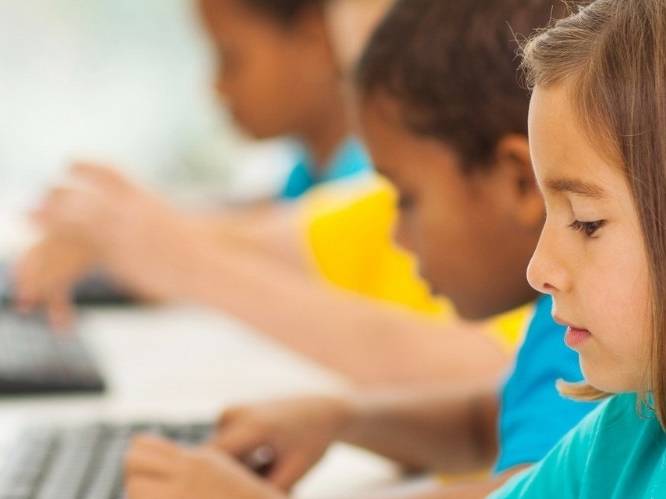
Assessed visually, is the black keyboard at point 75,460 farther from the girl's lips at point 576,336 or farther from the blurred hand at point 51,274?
the blurred hand at point 51,274

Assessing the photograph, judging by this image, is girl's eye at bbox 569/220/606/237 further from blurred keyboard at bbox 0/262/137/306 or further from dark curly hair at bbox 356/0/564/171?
blurred keyboard at bbox 0/262/137/306

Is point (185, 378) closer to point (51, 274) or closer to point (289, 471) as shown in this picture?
point (51, 274)

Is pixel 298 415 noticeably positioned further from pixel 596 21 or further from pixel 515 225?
pixel 596 21

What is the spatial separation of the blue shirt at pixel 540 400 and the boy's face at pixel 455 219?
10 centimetres

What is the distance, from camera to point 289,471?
2.96 ft

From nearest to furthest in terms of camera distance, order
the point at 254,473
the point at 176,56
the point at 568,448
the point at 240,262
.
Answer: the point at 568,448 → the point at 254,473 → the point at 240,262 → the point at 176,56

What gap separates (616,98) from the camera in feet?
1.62

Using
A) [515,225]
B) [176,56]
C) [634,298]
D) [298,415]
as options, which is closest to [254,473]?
[298,415]

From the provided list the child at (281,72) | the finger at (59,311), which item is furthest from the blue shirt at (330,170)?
the finger at (59,311)

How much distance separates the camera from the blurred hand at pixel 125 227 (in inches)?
48.3

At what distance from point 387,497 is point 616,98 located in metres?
0.37

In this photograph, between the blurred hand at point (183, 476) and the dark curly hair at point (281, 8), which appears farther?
the dark curly hair at point (281, 8)

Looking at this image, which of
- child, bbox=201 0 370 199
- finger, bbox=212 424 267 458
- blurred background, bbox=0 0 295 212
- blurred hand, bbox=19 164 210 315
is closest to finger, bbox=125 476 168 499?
→ finger, bbox=212 424 267 458

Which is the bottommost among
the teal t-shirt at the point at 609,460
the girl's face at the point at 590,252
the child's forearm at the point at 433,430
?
the child's forearm at the point at 433,430
